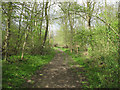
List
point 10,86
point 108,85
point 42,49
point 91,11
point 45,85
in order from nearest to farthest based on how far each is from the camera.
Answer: point 108,85 < point 10,86 < point 45,85 < point 91,11 < point 42,49

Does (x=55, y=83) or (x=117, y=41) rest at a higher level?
(x=117, y=41)

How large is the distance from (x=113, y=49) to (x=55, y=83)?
332cm

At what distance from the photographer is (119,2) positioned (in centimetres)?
403

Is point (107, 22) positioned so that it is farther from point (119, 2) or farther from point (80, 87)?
point (80, 87)

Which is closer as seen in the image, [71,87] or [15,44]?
[71,87]

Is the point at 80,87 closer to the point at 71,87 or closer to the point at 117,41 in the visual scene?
the point at 71,87

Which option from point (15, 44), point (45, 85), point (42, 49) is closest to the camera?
point (45, 85)

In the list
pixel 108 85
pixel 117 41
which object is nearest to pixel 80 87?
pixel 108 85

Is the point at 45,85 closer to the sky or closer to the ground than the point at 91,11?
closer to the ground

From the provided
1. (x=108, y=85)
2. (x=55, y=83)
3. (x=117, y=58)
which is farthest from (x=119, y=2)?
(x=55, y=83)

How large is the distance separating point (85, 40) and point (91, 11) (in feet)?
12.2

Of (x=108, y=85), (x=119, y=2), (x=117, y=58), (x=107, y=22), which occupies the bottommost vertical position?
(x=108, y=85)

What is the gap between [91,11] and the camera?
6023 mm

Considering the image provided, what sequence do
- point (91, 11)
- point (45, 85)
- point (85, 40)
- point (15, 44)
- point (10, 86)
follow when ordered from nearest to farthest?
point (10, 86)
point (45, 85)
point (91, 11)
point (15, 44)
point (85, 40)
